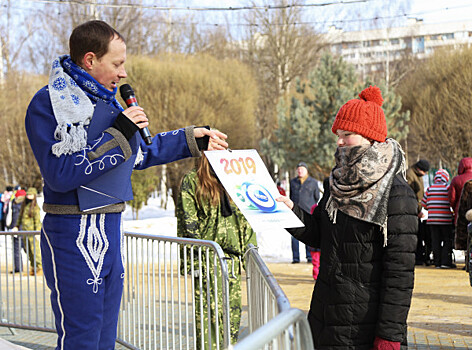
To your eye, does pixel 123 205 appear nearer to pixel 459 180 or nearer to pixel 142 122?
pixel 142 122

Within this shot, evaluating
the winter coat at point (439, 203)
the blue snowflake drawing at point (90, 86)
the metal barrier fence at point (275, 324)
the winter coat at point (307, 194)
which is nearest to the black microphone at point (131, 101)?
the blue snowflake drawing at point (90, 86)

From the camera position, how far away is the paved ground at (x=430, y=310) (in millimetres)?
6953

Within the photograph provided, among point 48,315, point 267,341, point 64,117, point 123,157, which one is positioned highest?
point 64,117

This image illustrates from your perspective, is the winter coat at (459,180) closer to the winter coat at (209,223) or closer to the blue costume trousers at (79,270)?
the winter coat at (209,223)

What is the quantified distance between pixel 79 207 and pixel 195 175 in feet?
8.96

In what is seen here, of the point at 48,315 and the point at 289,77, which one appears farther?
the point at 289,77

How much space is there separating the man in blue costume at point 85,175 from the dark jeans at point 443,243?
10535 millimetres

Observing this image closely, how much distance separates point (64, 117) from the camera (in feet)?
9.32

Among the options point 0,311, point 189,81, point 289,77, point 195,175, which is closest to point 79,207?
point 195,175

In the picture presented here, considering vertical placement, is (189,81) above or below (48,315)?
above

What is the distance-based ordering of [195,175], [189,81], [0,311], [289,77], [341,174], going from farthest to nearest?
[289,77], [189,81], [0,311], [195,175], [341,174]

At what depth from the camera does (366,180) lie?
343cm

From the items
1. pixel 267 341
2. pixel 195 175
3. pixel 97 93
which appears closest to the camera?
pixel 267 341

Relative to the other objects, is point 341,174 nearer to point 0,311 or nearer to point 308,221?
point 308,221
